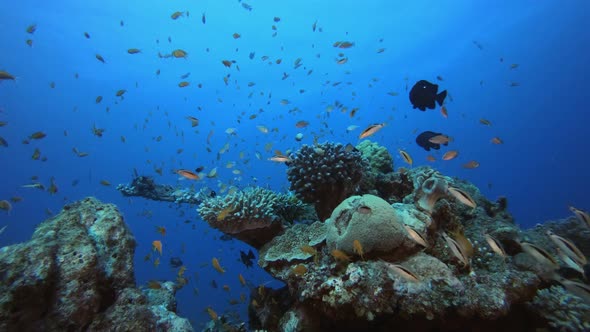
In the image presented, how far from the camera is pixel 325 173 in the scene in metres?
6.41

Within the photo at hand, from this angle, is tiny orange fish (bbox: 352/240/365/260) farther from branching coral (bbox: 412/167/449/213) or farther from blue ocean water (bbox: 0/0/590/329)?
blue ocean water (bbox: 0/0/590/329)

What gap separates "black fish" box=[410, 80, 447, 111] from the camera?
7.03 meters

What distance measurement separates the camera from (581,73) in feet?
203

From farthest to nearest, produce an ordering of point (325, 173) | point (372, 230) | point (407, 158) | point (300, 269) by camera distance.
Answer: point (325, 173), point (407, 158), point (300, 269), point (372, 230)

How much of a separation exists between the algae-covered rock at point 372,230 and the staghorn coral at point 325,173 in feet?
6.08

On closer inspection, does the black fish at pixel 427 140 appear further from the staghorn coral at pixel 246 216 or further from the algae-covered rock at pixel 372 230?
the staghorn coral at pixel 246 216

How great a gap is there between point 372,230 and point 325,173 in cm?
229

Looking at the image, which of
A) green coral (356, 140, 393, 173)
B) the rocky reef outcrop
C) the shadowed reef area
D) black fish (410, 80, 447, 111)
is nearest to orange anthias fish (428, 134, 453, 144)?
black fish (410, 80, 447, 111)

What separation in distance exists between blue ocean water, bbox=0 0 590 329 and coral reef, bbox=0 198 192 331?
460cm

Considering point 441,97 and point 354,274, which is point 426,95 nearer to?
point 441,97

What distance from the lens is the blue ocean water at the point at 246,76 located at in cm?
3275

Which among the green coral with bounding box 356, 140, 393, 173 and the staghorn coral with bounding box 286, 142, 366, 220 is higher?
the green coral with bounding box 356, 140, 393, 173

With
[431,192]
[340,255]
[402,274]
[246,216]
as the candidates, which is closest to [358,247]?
[340,255]

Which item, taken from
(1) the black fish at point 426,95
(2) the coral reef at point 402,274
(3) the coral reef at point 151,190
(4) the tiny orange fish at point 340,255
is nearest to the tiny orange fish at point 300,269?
(2) the coral reef at point 402,274
